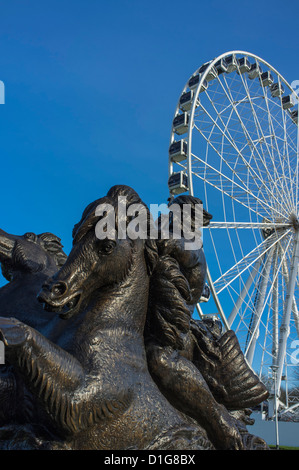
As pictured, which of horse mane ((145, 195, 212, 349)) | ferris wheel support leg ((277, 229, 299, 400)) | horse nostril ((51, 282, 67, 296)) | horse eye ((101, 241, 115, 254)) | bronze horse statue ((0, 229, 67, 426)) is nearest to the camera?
horse nostril ((51, 282, 67, 296))

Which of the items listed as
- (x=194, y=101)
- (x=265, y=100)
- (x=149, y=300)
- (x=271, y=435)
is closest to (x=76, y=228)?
(x=149, y=300)

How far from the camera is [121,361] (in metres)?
2.17

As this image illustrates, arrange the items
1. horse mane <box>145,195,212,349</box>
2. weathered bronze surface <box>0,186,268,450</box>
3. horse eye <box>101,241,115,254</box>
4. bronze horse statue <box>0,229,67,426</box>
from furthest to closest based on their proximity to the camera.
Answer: bronze horse statue <box>0,229,67,426</box>
horse mane <box>145,195,212,349</box>
horse eye <box>101,241,115,254</box>
weathered bronze surface <box>0,186,268,450</box>

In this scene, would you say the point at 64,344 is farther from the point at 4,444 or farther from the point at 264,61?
the point at 264,61

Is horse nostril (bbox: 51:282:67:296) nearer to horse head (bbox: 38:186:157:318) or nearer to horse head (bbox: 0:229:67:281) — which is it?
horse head (bbox: 38:186:157:318)

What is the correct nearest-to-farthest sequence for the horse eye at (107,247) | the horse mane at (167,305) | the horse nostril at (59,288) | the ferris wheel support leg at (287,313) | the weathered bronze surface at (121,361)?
Result: the weathered bronze surface at (121,361), the horse nostril at (59,288), the horse eye at (107,247), the horse mane at (167,305), the ferris wheel support leg at (287,313)

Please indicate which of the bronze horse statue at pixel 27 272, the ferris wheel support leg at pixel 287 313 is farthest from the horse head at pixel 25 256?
the ferris wheel support leg at pixel 287 313

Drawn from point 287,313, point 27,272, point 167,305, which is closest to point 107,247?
point 167,305

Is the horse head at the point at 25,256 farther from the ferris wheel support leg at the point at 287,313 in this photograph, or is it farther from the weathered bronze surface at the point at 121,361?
the ferris wheel support leg at the point at 287,313

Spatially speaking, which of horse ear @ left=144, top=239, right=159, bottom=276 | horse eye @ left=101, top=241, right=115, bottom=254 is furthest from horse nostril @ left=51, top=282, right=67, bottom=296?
horse ear @ left=144, top=239, right=159, bottom=276

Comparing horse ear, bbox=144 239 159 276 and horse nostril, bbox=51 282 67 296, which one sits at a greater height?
horse ear, bbox=144 239 159 276

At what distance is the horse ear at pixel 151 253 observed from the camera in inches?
98.4

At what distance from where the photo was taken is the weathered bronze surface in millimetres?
1928

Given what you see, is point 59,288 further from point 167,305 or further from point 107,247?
point 167,305
